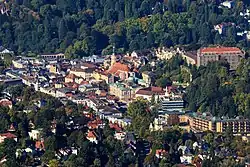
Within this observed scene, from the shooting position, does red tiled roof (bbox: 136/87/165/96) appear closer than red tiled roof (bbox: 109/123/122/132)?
No

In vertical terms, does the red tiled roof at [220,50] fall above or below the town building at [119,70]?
above

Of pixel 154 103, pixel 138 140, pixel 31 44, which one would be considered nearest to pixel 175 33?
pixel 31 44

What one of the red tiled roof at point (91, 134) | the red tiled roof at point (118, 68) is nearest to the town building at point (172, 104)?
the red tiled roof at point (91, 134)

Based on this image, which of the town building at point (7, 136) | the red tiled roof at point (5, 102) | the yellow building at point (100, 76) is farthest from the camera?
the yellow building at point (100, 76)

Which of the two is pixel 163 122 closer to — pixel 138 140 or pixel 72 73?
pixel 138 140

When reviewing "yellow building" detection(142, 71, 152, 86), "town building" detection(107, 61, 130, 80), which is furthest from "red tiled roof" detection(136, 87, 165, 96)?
"town building" detection(107, 61, 130, 80)

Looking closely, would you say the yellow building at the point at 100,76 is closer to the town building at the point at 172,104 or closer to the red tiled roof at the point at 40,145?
the town building at the point at 172,104

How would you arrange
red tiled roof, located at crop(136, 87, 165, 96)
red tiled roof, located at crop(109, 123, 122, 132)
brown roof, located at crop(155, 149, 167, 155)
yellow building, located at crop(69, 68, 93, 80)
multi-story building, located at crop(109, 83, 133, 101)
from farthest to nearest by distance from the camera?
yellow building, located at crop(69, 68, 93, 80)
multi-story building, located at crop(109, 83, 133, 101)
red tiled roof, located at crop(136, 87, 165, 96)
red tiled roof, located at crop(109, 123, 122, 132)
brown roof, located at crop(155, 149, 167, 155)

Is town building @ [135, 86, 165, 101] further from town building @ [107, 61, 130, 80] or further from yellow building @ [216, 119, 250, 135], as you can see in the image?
yellow building @ [216, 119, 250, 135]
